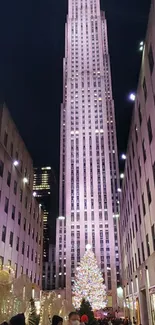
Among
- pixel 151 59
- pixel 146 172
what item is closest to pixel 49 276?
pixel 146 172

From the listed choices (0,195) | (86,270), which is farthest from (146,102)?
(86,270)

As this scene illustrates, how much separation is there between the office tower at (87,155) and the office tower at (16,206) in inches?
2311

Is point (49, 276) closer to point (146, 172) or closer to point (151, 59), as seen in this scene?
point (146, 172)

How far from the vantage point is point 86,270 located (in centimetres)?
5309

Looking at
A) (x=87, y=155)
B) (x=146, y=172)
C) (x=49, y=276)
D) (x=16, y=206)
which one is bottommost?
(x=49, y=276)

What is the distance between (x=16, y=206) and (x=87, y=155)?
80.4 metres

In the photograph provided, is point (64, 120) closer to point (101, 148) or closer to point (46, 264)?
point (101, 148)

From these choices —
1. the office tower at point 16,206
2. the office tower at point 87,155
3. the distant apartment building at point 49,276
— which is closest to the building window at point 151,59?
the office tower at point 16,206

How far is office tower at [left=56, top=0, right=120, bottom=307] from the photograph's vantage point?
4193 inches

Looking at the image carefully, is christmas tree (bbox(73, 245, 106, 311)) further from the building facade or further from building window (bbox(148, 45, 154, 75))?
building window (bbox(148, 45, 154, 75))

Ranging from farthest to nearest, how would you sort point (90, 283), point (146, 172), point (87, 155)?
1. point (87, 155)
2. point (90, 283)
3. point (146, 172)

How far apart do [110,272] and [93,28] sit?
104 meters

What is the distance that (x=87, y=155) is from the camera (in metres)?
117

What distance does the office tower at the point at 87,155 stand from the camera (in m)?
107
